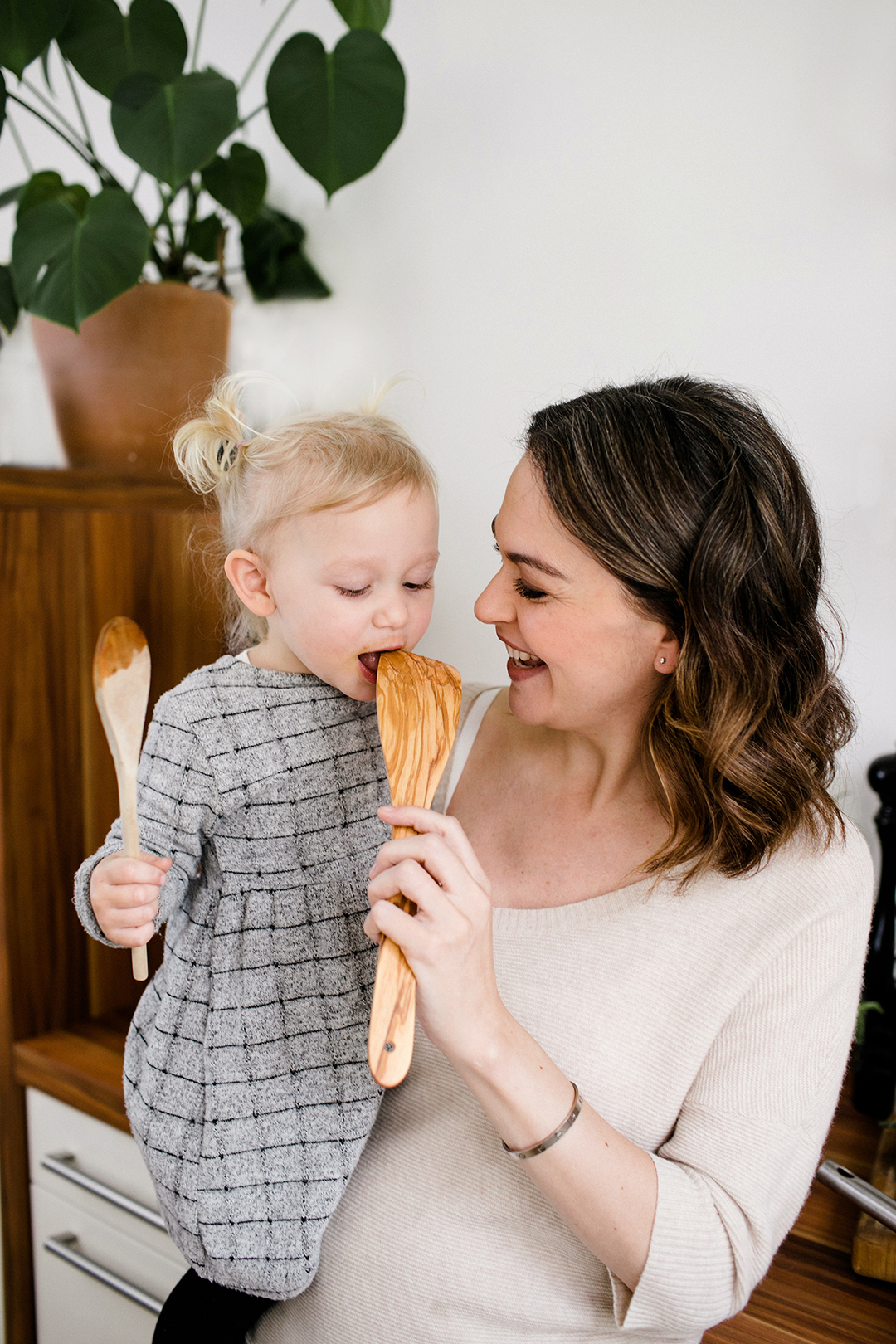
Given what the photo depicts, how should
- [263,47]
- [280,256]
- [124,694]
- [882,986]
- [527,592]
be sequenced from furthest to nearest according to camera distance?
[280,256] < [263,47] < [882,986] < [527,592] < [124,694]

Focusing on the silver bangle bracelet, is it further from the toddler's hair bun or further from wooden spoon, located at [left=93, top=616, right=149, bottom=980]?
the toddler's hair bun

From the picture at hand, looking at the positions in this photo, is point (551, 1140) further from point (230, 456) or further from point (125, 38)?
point (125, 38)

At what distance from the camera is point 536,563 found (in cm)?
98

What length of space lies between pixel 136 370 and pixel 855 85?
106 centimetres

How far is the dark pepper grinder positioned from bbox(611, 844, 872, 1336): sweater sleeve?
0.36m

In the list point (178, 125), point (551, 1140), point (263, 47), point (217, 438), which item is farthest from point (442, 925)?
point (263, 47)

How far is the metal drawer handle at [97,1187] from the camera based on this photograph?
1.44m

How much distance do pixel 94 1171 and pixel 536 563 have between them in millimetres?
1199

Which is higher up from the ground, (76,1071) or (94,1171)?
(76,1071)

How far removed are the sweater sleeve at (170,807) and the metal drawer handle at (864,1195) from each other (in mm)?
669

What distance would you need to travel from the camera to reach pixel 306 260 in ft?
5.87

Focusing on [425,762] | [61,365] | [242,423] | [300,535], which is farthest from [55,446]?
[425,762]

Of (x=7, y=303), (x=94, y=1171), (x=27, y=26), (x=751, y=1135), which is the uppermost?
(x=27, y=26)

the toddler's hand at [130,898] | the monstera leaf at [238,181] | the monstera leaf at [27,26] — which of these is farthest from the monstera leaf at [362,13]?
the toddler's hand at [130,898]
